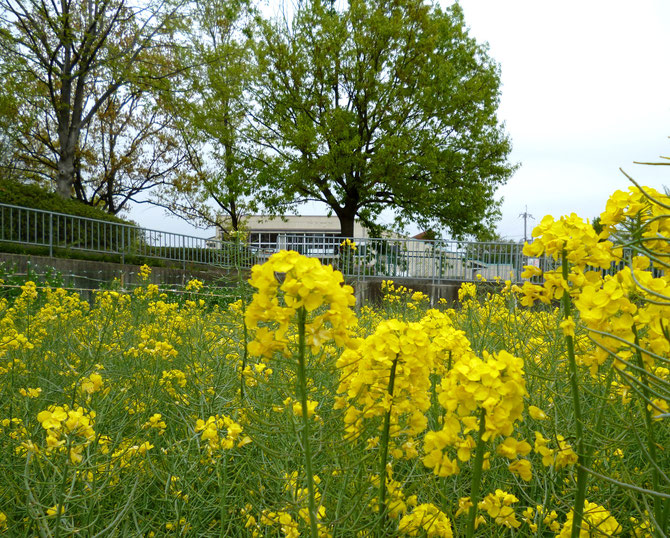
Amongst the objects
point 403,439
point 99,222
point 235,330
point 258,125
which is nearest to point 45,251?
point 99,222

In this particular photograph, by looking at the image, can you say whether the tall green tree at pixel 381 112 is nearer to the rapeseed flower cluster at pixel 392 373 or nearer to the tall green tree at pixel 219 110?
the tall green tree at pixel 219 110

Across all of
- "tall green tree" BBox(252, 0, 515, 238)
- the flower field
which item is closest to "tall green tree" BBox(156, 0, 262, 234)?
"tall green tree" BBox(252, 0, 515, 238)

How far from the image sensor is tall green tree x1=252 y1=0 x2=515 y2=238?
17.8 m

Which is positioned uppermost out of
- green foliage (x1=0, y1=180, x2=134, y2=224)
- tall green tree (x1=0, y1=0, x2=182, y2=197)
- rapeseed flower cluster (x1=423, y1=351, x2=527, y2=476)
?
tall green tree (x1=0, y1=0, x2=182, y2=197)

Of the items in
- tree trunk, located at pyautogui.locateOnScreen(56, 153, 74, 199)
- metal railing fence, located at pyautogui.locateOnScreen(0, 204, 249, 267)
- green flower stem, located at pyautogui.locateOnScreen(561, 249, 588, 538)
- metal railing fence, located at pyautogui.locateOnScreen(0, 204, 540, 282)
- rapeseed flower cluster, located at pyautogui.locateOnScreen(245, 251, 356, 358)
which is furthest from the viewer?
tree trunk, located at pyautogui.locateOnScreen(56, 153, 74, 199)

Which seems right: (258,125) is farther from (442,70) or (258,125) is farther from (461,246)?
(461,246)

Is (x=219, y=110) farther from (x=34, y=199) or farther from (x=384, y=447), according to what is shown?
(x=384, y=447)

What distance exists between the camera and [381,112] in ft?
61.0

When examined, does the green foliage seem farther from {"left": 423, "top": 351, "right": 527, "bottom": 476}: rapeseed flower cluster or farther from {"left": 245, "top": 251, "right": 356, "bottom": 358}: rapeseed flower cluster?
{"left": 423, "top": 351, "right": 527, "bottom": 476}: rapeseed flower cluster

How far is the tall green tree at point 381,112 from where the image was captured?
17781 millimetres

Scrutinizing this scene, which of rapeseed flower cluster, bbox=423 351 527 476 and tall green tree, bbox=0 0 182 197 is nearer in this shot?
rapeseed flower cluster, bbox=423 351 527 476

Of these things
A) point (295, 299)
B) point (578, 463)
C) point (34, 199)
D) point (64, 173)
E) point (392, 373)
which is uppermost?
point (64, 173)

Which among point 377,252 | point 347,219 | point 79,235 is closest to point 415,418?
point 79,235

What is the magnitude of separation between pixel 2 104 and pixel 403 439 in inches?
666
